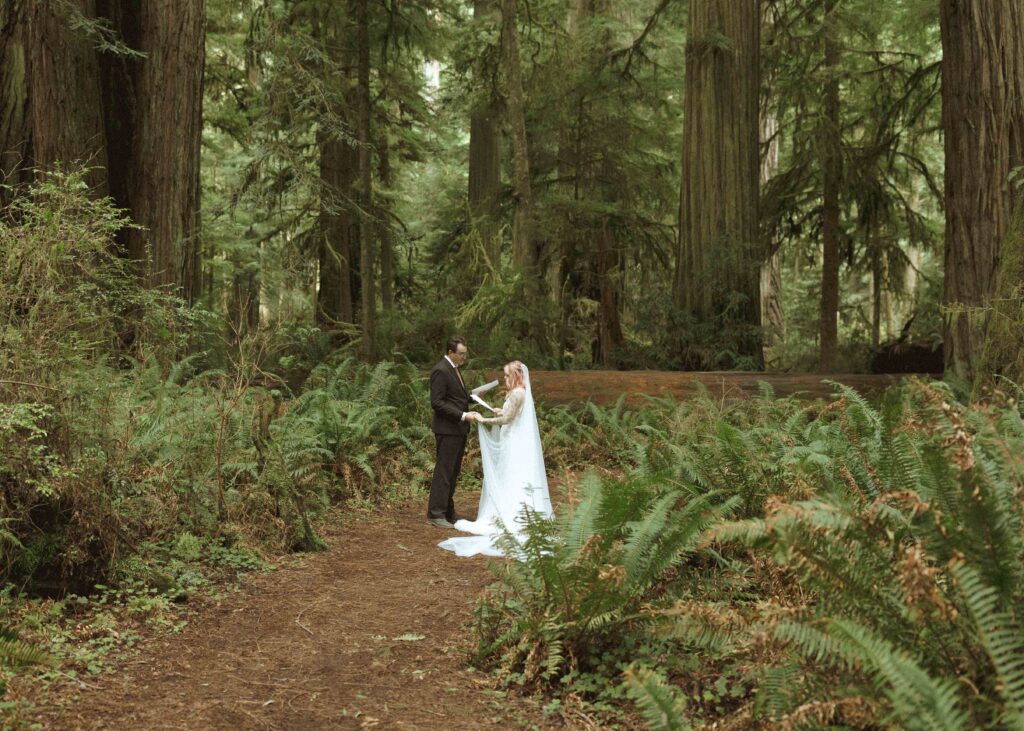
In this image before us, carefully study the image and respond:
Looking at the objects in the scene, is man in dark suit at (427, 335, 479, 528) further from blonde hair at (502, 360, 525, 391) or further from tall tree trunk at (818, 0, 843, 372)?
tall tree trunk at (818, 0, 843, 372)

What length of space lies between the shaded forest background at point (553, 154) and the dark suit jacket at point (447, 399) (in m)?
3.07

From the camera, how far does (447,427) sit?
880 centimetres

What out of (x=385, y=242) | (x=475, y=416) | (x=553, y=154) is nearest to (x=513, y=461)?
(x=475, y=416)

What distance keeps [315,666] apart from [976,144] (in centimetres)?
936

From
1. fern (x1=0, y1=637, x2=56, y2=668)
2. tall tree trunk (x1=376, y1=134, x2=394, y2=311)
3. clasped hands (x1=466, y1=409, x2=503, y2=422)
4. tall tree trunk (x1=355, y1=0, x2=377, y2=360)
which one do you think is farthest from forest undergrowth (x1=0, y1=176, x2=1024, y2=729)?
tall tree trunk (x1=376, y1=134, x2=394, y2=311)

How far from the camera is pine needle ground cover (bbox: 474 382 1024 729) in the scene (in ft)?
10.2

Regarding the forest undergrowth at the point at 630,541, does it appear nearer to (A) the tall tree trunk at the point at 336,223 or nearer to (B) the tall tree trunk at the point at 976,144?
(B) the tall tree trunk at the point at 976,144

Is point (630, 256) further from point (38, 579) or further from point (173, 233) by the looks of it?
point (38, 579)

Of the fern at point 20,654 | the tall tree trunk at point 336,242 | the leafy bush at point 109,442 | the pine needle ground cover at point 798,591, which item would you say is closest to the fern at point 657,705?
the pine needle ground cover at point 798,591

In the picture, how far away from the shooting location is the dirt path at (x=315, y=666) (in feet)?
13.4

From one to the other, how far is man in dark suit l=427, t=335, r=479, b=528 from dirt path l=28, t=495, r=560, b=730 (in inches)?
72.5

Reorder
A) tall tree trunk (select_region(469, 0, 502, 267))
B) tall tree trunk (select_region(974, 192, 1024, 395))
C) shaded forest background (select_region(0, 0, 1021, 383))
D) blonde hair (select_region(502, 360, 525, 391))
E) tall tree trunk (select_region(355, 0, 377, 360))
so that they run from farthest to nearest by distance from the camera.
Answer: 1. tall tree trunk (select_region(469, 0, 502, 267))
2. tall tree trunk (select_region(355, 0, 377, 360))
3. shaded forest background (select_region(0, 0, 1021, 383))
4. blonde hair (select_region(502, 360, 525, 391))
5. tall tree trunk (select_region(974, 192, 1024, 395))

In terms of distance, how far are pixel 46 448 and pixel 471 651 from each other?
114 inches

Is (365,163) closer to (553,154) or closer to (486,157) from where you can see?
(553,154)
